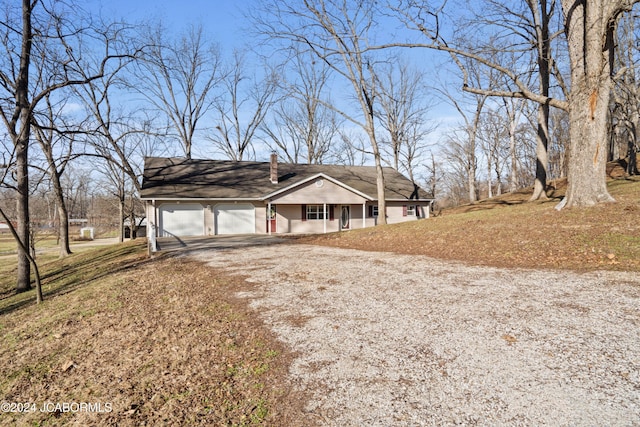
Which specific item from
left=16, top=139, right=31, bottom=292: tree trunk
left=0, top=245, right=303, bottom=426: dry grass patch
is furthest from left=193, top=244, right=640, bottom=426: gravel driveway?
left=16, top=139, right=31, bottom=292: tree trunk

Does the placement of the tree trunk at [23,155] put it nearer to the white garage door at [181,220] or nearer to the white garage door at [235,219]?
the white garage door at [181,220]

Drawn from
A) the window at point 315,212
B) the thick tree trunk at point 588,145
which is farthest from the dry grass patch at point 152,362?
the window at point 315,212

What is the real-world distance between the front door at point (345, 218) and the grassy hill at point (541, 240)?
35.4 feet

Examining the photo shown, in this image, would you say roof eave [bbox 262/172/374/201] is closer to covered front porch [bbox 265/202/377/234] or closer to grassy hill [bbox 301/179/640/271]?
covered front porch [bbox 265/202/377/234]

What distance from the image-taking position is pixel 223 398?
273 centimetres

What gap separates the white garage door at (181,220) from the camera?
61.9ft

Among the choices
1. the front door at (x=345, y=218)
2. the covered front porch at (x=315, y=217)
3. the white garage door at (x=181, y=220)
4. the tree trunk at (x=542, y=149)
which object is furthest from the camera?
the front door at (x=345, y=218)

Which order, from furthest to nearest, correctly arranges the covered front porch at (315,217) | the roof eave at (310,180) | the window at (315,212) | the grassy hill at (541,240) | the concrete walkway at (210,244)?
1. the window at (315,212)
2. the covered front porch at (315,217)
3. the roof eave at (310,180)
4. the concrete walkway at (210,244)
5. the grassy hill at (541,240)

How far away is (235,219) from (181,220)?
3.11 m

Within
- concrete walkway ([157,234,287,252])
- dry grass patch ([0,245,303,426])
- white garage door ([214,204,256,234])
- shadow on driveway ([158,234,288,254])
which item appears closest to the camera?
dry grass patch ([0,245,303,426])

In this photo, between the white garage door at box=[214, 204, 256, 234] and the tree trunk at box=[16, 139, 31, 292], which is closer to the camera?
the tree trunk at box=[16, 139, 31, 292]

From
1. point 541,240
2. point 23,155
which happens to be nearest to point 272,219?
point 23,155

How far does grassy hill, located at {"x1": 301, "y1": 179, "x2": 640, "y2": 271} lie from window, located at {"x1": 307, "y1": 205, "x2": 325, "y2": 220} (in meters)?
10.1

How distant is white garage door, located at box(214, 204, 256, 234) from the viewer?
65.8 feet
